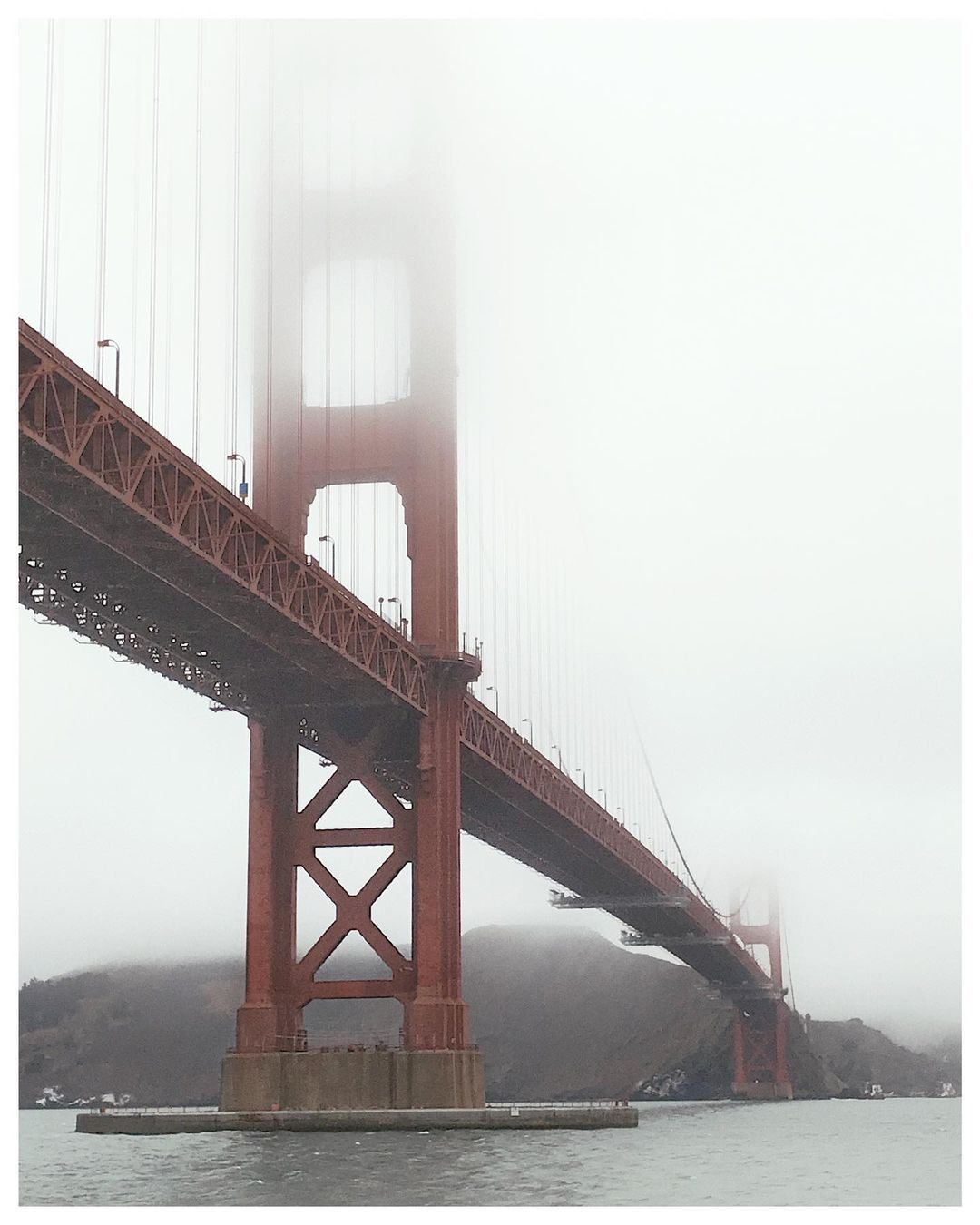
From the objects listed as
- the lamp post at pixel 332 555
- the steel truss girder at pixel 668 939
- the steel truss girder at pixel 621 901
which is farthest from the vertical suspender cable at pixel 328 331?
the steel truss girder at pixel 668 939

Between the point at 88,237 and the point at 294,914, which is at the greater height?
the point at 88,237

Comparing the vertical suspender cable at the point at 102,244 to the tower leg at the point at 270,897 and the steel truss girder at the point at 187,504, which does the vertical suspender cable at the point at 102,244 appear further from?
the tower leg at the point at 270,897

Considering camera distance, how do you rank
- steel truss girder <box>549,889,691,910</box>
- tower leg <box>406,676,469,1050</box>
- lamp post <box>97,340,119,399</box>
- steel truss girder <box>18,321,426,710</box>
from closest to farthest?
steel truss girder <box>18,321,426,710</box> → lamp post <box>97,340,119,399</box> → tower leg <box>406,676,469,1050</box> → steel truss girder <box>549,889,691,910</box>

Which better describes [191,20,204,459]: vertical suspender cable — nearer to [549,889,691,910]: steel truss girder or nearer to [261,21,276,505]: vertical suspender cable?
[261,21,276,505]: vertical suspender cable

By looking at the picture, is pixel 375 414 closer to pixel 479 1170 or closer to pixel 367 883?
pixel 367 883

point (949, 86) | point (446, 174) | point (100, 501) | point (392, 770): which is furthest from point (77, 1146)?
point (949, 86)

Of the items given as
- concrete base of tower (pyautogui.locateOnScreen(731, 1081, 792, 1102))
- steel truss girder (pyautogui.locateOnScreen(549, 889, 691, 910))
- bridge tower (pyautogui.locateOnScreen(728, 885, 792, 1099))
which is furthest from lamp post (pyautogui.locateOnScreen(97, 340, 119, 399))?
concrete base of tower (pyautogui.locateOnScreen(731, 1081, 792, 1102))

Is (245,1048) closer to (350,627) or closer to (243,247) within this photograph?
(350,627)
